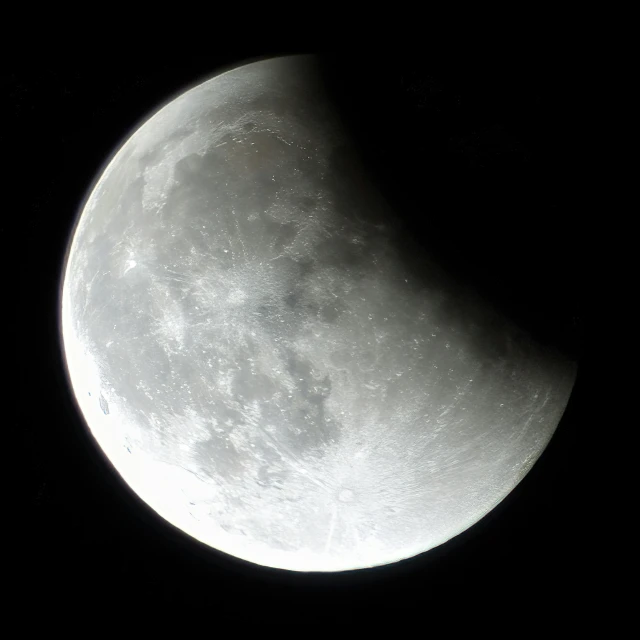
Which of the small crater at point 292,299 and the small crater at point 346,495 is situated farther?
the small crater at point 346,495


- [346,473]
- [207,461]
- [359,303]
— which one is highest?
[359,303]

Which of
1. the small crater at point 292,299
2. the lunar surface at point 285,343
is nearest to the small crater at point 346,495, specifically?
the lunar surface at point 285,343

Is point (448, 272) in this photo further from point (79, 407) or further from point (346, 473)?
point (79, 407)

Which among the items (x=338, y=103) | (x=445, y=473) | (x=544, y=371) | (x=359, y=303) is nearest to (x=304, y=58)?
(x=338, y=103)

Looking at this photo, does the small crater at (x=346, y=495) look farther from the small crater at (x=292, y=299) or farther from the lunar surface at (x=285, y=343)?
the small crater at (x=292, y=299)

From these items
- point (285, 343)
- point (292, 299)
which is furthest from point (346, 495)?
point (292, 299)

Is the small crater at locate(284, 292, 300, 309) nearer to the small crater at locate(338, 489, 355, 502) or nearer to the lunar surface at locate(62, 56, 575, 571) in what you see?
the lunar surface at locate(62, 56, 575, 571)

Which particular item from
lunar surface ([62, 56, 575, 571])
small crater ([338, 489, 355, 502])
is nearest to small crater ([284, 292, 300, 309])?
lunar surface ([62, 56, 575, 571])

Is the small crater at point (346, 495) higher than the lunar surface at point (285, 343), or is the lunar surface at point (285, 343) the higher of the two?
the lunar surface at point (285, 343)
